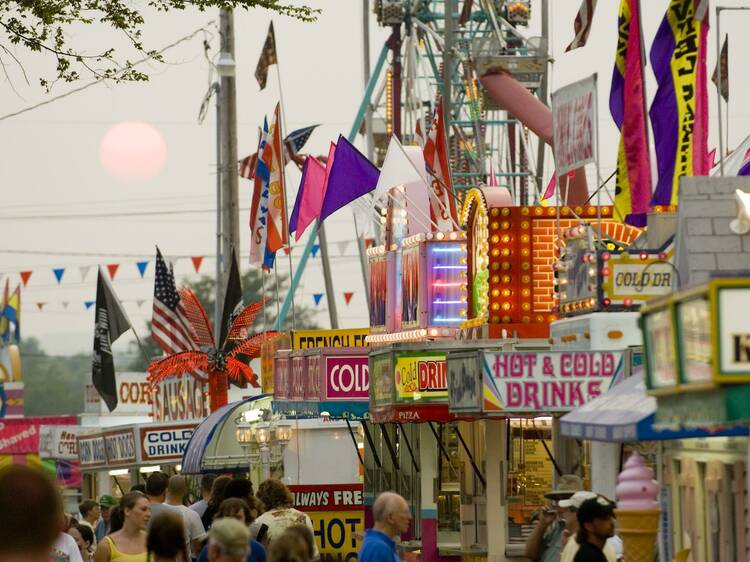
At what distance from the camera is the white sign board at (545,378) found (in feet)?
54.5

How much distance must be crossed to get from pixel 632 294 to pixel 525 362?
1308mm

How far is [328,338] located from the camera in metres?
30.6

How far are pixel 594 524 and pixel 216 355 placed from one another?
20.7 m

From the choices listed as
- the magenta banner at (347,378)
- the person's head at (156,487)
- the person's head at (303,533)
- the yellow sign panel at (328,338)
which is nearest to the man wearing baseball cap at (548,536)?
the person's head at (303,533)

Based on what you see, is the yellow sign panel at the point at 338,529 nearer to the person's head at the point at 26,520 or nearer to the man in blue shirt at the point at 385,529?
the man in blue shirt at the point at 385,529

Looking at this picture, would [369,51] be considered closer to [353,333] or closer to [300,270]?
[300,270]

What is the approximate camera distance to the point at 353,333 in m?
30.9

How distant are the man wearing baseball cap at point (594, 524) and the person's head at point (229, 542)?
266 cm

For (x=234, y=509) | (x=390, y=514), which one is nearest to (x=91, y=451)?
(x=234, y=509)

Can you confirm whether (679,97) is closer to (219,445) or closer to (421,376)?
(421,376)

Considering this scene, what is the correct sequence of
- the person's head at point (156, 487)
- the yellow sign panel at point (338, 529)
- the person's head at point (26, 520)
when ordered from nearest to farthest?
the person's head at point (26, 520) → the person's head at point (156, 487) → the yellow sign panel at point (338, 529)

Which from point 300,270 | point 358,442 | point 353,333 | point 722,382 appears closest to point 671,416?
point 722,382

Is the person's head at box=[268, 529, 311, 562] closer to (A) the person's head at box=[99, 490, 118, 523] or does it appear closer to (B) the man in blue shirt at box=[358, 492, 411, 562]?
(B) the man in blue shirt at box=[358, 492, 411, 562]

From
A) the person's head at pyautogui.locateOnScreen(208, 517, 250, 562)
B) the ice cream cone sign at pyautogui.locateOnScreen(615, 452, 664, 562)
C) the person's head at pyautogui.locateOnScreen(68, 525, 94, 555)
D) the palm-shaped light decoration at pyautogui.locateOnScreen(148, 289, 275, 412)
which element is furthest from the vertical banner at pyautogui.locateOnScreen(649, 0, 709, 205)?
the palm-shaped light decoration at pyautogui.locateOnScreen(148, 289, 275, 412)
